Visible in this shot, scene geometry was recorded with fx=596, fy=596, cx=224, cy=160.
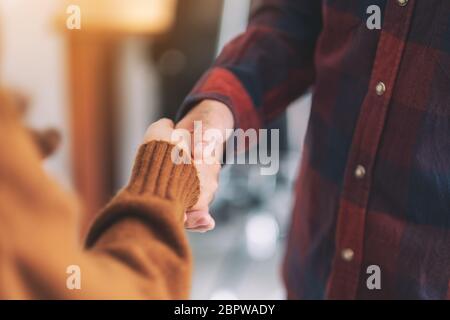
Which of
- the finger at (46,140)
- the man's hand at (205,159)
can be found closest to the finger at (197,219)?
the man's hand at (205,159)

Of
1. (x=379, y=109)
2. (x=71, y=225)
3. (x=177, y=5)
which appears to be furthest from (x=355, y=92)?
(x=71, y=225)

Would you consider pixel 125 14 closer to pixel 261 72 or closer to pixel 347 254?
pixel 261 72

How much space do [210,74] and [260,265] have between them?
38cm

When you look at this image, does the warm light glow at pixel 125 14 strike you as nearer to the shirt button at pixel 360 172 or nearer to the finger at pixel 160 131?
the finger at pixel 160 131

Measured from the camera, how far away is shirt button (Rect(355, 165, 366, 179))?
534mm

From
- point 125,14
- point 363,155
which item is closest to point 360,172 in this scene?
point 363,155

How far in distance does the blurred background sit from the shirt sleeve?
0.06 feet

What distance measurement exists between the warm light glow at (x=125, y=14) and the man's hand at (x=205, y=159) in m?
0.09

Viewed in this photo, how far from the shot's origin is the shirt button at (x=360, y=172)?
53 centimetres

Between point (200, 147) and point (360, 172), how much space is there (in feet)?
0.58

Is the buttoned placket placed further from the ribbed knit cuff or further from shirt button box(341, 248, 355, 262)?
the ribbed knit cuff

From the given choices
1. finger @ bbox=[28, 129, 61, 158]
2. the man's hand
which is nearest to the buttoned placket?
the man's hand

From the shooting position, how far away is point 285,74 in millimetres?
594

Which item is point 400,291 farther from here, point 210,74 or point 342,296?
point 210,74
